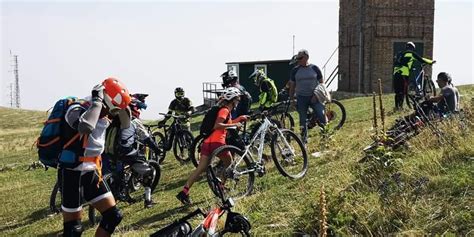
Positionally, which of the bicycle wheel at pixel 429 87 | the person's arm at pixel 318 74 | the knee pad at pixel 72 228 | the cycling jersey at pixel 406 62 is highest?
the cycling jersey at pixel 406 62

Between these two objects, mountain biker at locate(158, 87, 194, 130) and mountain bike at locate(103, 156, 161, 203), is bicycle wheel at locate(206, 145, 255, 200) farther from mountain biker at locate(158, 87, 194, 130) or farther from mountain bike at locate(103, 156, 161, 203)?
mountain biker at locate(158, 87, 194, 130)

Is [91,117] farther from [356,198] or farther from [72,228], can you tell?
[356,198]

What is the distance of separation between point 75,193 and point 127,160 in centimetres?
264

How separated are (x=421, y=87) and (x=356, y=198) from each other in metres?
8.83

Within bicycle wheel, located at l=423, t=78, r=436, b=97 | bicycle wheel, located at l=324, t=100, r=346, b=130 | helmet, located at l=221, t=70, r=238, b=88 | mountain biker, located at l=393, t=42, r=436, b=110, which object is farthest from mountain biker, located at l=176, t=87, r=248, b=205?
bicycle wheel, located at l=423, t=78, r=436, b=97

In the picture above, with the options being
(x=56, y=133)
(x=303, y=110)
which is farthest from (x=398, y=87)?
(x=56, y=133)

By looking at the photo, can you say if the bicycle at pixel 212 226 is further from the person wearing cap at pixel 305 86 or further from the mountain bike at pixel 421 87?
the mountain bike at pixel 421 87

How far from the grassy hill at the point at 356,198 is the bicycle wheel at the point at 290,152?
23cm

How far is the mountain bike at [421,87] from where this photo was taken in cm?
1301

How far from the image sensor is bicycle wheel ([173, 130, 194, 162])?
11531mm

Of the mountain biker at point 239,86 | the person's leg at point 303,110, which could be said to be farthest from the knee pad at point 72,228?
the person's leg at point 303,110

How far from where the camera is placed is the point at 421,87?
1324 centimetres

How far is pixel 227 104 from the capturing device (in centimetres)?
752

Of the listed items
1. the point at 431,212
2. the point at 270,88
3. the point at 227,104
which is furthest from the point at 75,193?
the point at 270,88
